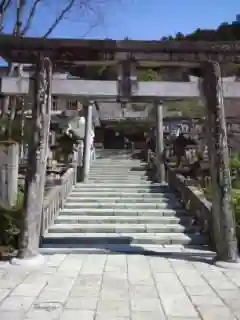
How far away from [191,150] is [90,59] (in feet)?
40.7

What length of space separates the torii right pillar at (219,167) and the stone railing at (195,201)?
6.27ft

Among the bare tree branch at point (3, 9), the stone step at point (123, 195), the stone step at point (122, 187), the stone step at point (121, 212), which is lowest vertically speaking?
the stone step at point (121, 212)

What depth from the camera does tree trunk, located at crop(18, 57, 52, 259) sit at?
22.9 ft

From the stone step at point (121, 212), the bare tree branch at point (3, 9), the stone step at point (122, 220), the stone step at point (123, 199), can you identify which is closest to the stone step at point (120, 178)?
the stone step at point (123, 199)

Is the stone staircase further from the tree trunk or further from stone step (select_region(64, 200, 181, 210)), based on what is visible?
the tree trunk

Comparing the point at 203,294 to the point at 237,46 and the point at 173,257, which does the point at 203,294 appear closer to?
the point at 173,257

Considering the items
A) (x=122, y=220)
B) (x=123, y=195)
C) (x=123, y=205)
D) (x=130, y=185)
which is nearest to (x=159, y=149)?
(x=130, y=185)

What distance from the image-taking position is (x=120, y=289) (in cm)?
550

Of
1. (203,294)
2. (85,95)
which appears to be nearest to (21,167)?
(85,95)

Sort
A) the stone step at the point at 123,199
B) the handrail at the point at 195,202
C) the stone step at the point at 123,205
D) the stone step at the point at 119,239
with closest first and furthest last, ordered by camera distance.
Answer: the stone step at the point at 119,239 → the handrail at the point at 195,202 → the stone step at the point at 123,205 → the stone step at the point at 123,199

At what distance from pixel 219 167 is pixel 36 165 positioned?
3.47 meters

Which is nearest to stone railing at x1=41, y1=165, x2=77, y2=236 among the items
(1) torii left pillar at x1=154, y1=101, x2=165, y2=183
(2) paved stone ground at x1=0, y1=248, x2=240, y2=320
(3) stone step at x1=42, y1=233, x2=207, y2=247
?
(3) stone step at x1=42, y1=233, x2=207, y2=247

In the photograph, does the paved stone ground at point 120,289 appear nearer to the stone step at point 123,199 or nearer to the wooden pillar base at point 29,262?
the wooden pillar base at point 29,262

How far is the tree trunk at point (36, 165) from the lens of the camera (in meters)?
6.98
